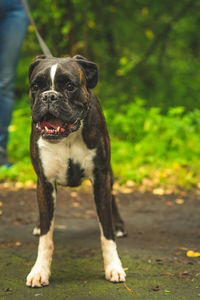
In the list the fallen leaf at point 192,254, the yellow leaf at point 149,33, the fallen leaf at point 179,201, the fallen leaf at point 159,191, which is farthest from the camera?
the yellow leaf at point 149,33

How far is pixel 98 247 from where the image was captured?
3.75m

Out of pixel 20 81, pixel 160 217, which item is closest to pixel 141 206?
pixel 160 217

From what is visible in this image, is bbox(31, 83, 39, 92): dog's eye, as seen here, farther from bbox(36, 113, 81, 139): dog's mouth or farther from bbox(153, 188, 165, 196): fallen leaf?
bbox(153, 188, 165, 196): fallen leaf

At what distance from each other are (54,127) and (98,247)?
4.42 ft

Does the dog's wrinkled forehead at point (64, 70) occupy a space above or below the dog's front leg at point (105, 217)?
above

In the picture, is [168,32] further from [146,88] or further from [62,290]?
[62,290]

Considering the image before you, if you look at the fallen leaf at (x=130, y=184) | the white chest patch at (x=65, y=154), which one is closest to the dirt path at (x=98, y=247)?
the fallen leaf at (x=130, y=184)

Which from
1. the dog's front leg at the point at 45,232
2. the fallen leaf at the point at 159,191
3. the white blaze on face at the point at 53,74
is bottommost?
the fallen leaf at the point at 159,191

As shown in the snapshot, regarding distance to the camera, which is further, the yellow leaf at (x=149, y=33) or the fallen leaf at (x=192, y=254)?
the yellow leaf at (x=149, y=33)

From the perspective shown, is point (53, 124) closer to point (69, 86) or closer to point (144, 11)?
point (69, 86)

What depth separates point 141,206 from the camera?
5.11 metres

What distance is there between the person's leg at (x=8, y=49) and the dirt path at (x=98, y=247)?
1.05m

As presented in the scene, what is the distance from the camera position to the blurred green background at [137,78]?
260 inches

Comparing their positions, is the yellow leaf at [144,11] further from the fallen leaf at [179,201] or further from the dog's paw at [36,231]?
the dog's paw at [36,231]
